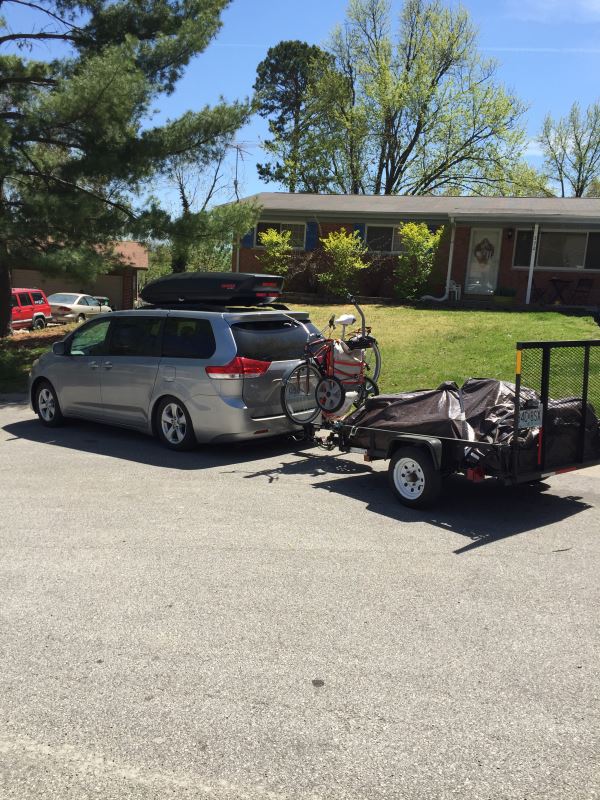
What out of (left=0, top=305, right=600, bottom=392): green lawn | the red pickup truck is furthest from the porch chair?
the red pickup truck

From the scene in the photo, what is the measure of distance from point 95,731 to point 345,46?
4940 cm

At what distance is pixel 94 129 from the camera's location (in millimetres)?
14352

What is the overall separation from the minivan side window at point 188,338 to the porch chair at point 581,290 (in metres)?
16.6

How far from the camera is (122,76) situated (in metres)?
13.6

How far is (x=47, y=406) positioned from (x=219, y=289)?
3.29 m

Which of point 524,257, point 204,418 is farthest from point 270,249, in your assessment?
point 204,418

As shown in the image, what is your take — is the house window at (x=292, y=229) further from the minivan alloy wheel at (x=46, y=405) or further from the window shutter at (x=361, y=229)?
the minivan alloy wheel at (x=46, y=405)

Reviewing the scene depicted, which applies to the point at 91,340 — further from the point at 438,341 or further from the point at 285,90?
the point at 285,90

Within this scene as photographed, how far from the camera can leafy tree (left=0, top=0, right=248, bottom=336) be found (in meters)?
13.9

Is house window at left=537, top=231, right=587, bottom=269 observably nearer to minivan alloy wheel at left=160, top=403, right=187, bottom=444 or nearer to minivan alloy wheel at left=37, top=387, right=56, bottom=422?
minivan alloy wheel at left=37, top=387, right=56, bottom=422

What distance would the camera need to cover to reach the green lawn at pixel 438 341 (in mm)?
12773

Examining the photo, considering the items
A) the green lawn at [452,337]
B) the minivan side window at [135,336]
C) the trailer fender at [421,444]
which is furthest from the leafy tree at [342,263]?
the trailer fender at [421,444]

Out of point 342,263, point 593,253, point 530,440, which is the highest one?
point 593,253

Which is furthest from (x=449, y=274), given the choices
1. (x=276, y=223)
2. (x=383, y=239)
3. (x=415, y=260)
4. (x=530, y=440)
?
(x=530, y=440)
